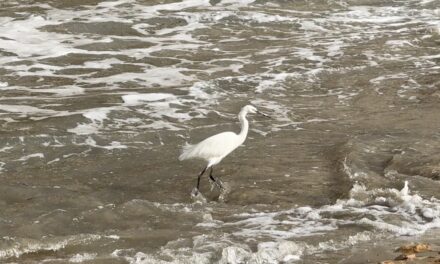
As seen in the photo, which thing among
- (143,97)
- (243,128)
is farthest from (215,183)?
(143,97)

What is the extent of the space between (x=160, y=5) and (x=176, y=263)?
15.7 metres

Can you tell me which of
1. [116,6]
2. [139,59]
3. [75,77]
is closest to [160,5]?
[116,6]

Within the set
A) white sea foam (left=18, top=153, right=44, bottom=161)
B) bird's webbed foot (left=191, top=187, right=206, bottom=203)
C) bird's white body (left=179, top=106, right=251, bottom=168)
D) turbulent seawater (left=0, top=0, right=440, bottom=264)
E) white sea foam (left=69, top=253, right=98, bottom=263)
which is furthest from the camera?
white sea foam (left=18, top=153, right=44, bottom=161)

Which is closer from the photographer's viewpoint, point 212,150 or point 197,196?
point 197,196

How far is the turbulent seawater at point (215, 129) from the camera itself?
7258 millimetres

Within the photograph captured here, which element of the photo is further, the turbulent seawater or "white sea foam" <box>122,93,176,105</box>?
"white sea foam" <box>122,93,176,105</box>

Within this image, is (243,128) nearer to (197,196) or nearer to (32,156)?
(197,196)

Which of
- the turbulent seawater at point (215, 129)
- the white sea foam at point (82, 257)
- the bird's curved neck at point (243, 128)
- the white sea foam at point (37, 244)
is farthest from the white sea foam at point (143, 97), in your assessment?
the white sea foam at point (82, 257)

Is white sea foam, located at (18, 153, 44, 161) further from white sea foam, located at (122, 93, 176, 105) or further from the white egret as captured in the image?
white sea foam, located at (122, 93, 176, 105)

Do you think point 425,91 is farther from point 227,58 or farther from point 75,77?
point 75,77

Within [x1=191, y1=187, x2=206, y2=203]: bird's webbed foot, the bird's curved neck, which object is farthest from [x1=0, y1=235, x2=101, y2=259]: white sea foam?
the bird's curved neck

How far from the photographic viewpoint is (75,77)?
14789 mm

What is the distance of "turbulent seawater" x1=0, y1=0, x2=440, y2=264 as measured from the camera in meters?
7.26

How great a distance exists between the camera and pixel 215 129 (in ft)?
37.8
